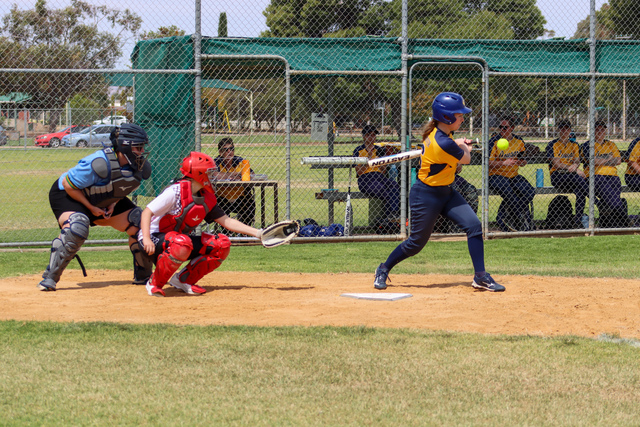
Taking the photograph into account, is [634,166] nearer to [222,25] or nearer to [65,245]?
[222,25]

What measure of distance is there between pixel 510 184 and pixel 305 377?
7.72 metres

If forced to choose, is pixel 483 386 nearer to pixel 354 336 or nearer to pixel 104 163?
pixel 354 336

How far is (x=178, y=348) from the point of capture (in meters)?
4.99

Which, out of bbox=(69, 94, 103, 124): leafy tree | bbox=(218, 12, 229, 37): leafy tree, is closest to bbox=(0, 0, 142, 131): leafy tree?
bbox=(69, 94, 103, 124): leafy tree

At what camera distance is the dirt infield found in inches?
226

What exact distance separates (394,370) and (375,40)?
686cm

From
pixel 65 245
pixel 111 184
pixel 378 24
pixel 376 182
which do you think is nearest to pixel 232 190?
pixel 376 182

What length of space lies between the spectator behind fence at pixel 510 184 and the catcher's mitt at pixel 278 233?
5.32m

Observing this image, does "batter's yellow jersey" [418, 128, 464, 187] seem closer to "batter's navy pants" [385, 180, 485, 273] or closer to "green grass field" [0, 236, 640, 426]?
"batter's navy pants" [385, 180, 485, 273]

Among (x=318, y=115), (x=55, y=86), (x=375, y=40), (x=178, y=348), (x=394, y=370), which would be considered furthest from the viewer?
(x=55, y=86)

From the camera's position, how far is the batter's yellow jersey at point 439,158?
6.62 m

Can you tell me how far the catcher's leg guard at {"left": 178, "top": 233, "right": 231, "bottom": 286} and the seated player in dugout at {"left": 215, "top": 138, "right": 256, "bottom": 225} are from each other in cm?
352

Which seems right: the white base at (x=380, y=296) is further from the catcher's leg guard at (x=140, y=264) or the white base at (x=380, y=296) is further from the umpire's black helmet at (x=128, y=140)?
the umpire's black helmet at (x=128, y=140)

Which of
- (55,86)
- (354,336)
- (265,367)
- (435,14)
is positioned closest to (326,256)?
(354,336)
